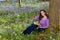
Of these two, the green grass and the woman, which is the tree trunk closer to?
the woman

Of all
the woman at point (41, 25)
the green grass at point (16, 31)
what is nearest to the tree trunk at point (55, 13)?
the woman at point (41, 25)

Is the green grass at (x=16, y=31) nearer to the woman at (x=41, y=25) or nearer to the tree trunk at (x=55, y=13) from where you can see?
the woman at (x=41, y=25)

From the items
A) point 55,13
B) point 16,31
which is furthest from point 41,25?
point 16,31

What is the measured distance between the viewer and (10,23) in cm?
1259

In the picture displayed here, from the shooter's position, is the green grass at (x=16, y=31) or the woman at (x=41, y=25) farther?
the woman at (x=41, y=25)

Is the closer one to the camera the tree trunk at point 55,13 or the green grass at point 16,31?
the green grass at point 16,31

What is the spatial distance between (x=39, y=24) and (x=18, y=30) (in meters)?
1.30

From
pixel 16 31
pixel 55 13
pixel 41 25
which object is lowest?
pixel 16 31

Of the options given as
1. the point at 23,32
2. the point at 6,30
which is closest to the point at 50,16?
the point at 23,32

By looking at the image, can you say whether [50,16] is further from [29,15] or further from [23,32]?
[29,15]

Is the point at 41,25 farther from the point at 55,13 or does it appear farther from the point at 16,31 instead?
the point at 16,31

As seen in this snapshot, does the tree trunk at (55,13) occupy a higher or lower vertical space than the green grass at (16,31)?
higher

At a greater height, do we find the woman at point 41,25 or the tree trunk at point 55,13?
the tree trunk at point 55,13

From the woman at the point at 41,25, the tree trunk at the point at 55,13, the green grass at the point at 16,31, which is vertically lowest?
the green grass at the point at 16,31
